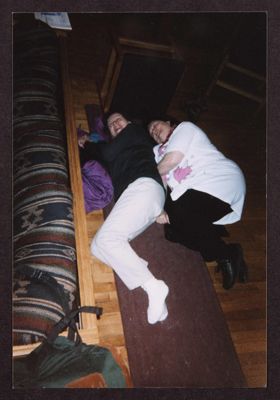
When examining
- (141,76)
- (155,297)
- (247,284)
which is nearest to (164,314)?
(155,297)

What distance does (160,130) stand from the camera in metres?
2.06

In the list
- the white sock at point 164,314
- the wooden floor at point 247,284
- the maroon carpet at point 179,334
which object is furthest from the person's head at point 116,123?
the white sock at point 164,314

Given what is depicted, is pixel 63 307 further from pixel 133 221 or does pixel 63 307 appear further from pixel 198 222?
pixel 198 222

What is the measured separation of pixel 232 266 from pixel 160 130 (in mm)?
975

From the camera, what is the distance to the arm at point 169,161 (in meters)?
1.83

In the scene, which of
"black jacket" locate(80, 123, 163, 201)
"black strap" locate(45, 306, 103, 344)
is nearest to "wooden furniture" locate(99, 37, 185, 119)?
"black jacket" locate(80, 123, 163, 201)

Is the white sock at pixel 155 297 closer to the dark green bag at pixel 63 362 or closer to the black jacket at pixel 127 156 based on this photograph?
the dark green bag at pixel 63 362

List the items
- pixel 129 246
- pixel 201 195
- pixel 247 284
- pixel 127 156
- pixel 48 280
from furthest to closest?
pixel 247 284 < pixel 127 156 < pixel 201 195 < pixel 129 246 < pixel 48 280

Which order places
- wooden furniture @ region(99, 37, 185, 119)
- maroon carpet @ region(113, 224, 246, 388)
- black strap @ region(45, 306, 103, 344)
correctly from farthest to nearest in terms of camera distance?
wooden furniture @ region(99, 37, 185, 119) → maroon carpet @ region(113, 224, 246, 388) → black strap @ region(45, 306, 103, 344)

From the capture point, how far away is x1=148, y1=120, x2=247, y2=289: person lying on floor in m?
1.83

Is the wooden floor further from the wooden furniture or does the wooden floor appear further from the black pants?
the wooden furniture

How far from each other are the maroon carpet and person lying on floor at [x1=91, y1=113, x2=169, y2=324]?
93 millimetres

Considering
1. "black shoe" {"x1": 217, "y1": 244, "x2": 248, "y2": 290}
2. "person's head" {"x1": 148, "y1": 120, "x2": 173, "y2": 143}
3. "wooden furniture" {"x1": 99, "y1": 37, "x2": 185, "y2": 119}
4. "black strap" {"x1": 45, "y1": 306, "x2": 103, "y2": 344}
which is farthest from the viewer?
"wooden furniture" {"x1": 99, "y1": 37, "x2": 185, "y2": 119}

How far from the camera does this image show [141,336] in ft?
5.48
